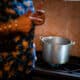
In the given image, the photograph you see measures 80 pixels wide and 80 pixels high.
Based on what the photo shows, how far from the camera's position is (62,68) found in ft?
3.96

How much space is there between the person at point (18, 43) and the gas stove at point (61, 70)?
0.19 meters

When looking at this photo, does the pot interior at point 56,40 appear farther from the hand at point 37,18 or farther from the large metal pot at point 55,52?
the hand at point 37,18

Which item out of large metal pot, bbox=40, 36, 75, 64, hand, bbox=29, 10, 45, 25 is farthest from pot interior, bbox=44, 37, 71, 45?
hand, bbox=29, 10, 45, 25

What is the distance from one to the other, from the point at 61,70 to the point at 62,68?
0.04 metres

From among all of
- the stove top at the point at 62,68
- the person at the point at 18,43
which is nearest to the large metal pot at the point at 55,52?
the stove top at the point at 62,68

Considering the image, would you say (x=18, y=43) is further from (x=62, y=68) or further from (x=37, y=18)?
(x=62, y=68)

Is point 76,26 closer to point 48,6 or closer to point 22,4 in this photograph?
point 48,6

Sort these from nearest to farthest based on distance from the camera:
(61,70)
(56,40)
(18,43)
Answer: (18,43) → (61,70) → (56,40)

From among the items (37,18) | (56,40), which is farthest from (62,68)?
(37,18)

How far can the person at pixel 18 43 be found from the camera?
0.83 meters

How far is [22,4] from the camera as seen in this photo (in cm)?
86

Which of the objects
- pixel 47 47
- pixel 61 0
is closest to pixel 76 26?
pixel 61 0

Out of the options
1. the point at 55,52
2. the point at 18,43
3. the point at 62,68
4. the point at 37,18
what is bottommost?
the point at 62,68

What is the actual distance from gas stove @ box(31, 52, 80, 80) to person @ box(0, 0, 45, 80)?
0.19 m
